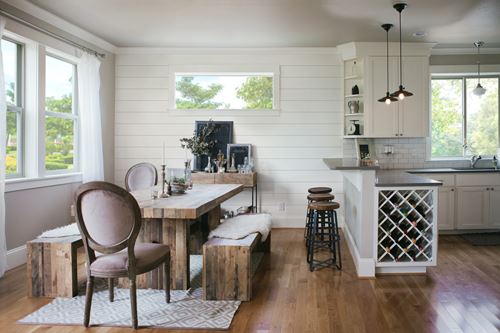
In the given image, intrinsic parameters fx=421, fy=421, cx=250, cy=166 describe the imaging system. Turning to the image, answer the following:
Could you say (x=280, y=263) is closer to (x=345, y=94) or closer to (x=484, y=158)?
(x=345, y=94)

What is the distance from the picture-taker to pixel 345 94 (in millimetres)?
6172

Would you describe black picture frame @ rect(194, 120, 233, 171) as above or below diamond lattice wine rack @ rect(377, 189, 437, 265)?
above

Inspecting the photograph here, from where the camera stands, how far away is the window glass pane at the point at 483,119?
636cm

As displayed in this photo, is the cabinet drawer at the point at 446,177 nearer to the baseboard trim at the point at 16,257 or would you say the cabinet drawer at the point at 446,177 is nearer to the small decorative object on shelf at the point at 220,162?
the small decorative object on shelf at the point at 220,162

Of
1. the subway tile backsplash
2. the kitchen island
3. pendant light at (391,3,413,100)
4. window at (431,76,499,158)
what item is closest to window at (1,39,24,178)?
the kitchen island

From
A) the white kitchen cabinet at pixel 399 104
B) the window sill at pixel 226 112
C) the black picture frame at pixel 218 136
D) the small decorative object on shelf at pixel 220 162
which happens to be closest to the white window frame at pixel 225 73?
the window sill at pixel 226 112

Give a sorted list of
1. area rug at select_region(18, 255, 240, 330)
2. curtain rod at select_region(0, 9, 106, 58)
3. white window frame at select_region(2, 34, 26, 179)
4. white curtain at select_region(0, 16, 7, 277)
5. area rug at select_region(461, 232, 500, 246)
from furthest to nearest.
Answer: area rug at select_region(461, 232, 500, 246) → white window frame at select_region(2, 34, 26, 179) → curtain rod at select_region(0, 9, 106, 58) → white curtain at select_region(0, 16, 7, 277) → area rug at select_region(18, 255, 240, 330)

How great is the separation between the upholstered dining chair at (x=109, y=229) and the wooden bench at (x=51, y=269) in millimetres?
636

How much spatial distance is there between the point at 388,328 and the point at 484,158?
453cm

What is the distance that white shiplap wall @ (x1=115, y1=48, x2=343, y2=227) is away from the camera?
628 cm

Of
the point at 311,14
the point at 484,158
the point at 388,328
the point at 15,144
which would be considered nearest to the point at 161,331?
the point at 388,328

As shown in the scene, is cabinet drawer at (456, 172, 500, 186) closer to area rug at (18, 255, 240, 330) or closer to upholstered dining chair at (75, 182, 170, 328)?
area rug at (18, 255, 240, 330)

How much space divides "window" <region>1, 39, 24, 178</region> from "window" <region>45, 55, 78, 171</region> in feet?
1.34

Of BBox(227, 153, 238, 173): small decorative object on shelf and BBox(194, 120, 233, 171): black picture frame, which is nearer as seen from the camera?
BBox(227, 153, 238, 173): small decorative object on shelf
